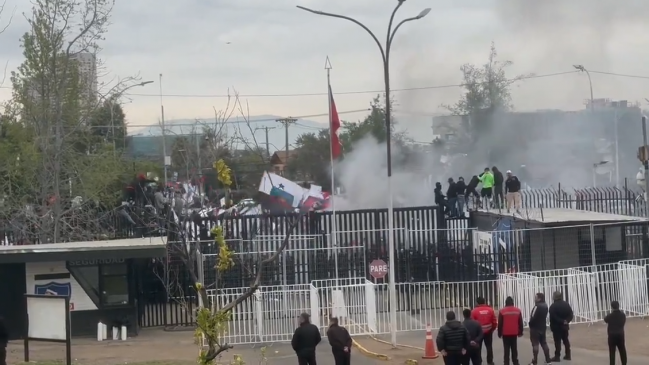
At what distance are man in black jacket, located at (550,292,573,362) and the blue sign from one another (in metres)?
10.3

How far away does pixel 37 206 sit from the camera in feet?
73.2

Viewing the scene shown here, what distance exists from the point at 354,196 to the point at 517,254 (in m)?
18.1

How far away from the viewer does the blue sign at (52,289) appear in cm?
1808

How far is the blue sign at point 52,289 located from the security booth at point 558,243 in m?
10.1

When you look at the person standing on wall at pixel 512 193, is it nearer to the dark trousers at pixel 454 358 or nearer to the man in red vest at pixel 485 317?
the man in red vest at pixel 485 317

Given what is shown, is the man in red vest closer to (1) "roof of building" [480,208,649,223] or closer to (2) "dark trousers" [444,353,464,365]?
(2) "dark trousers" [444,353,464,365]

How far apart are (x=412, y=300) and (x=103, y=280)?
7385mm

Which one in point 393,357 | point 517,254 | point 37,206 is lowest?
point 393,357

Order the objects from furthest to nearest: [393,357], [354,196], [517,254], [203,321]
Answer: [354,196], [517,254], [393,357], [203,321]

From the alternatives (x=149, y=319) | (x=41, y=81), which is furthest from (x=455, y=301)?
(x=41, y=81)

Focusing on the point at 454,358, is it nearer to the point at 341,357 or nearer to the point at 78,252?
the point at 341,357

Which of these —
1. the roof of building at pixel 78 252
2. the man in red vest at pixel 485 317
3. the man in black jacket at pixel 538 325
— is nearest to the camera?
the man in red vest at pixel 485 317

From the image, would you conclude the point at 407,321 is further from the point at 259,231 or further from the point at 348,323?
the point at 259,231

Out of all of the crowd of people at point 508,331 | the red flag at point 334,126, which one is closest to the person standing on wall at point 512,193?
the red flag at point 334,126
